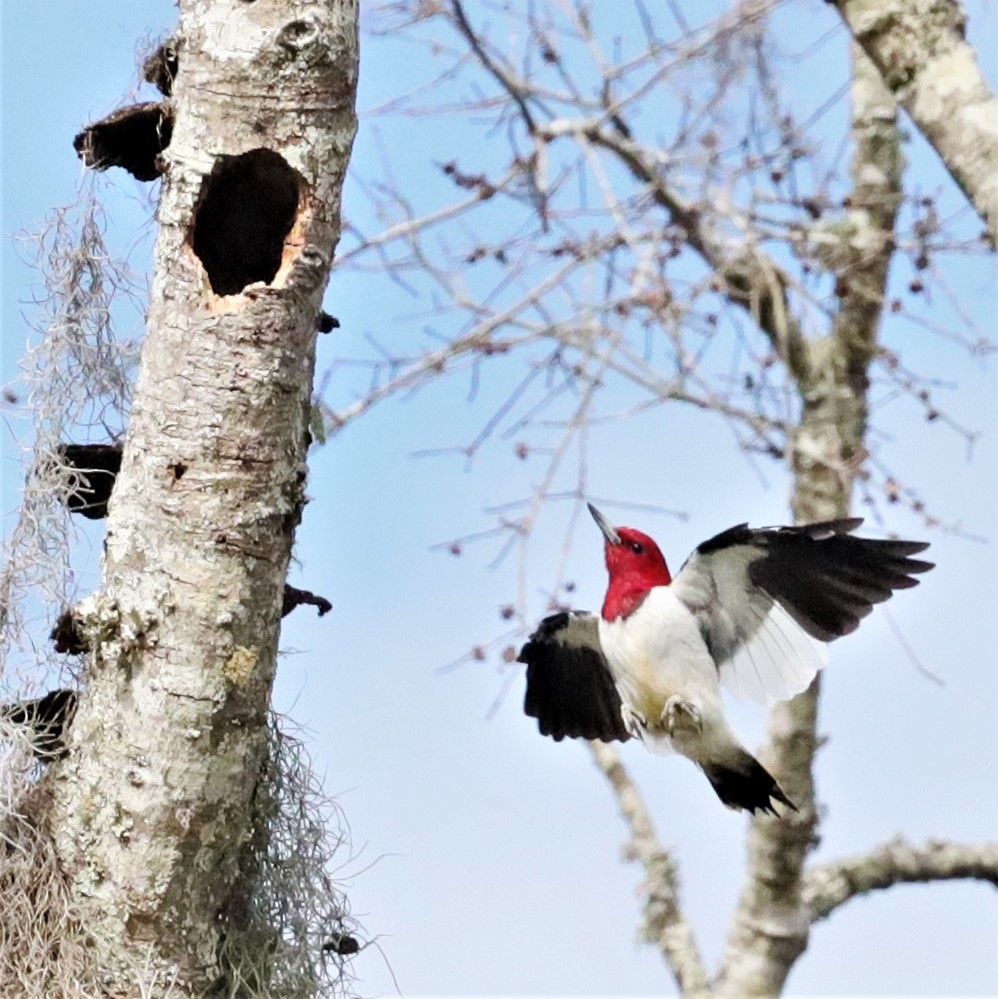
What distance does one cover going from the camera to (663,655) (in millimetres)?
3150

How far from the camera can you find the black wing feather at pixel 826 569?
2.80m

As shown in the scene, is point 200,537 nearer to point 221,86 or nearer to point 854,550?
point 221,86

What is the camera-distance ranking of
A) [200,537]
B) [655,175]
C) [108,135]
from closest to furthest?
[200,537], [108,135], [655,175]

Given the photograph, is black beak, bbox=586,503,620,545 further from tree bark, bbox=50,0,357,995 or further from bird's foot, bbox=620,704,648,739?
tree bark, bbox=50,0,357,995

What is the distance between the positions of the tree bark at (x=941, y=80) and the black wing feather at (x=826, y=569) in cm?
78

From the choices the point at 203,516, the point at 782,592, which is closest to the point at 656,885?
the point at 782,592

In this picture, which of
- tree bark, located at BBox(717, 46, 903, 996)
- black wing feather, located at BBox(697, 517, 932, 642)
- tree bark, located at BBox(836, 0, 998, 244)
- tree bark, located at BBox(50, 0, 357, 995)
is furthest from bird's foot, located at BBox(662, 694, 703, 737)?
tree bark, located at BBox(717, 46, 903, 996)

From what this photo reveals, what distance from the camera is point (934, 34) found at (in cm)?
349

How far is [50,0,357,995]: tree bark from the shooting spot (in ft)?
6.45

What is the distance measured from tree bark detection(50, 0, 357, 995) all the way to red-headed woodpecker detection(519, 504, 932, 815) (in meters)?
1.19

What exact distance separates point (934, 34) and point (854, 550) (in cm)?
143

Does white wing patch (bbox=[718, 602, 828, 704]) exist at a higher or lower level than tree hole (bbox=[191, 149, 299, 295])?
lower

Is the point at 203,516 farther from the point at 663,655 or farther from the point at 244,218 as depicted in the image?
the point at 663,655

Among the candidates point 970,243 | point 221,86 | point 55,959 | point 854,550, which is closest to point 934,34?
point 970,243
